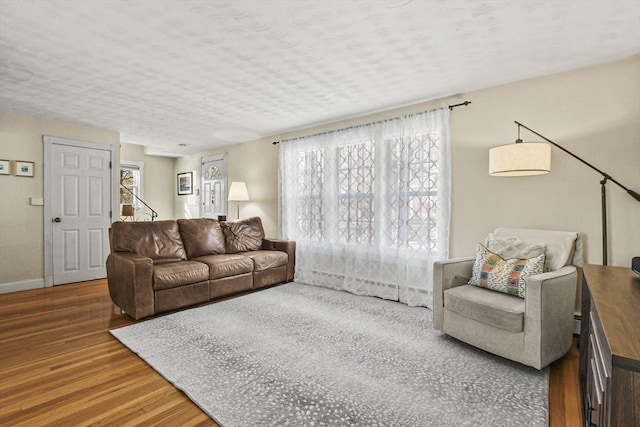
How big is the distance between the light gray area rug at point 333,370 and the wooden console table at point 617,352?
1.64ft

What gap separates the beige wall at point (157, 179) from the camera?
6.83 meters

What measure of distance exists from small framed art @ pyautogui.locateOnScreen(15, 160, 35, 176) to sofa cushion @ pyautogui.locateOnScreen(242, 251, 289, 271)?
A: 121 inches

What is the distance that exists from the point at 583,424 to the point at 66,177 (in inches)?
238

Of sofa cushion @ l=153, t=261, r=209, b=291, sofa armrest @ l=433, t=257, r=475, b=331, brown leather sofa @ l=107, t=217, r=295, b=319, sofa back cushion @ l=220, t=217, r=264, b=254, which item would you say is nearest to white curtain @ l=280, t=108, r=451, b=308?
sofa back cushion @ l=220, t=217, r=264, b=254

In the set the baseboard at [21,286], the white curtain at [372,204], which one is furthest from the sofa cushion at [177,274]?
the baseboard at [21,286]

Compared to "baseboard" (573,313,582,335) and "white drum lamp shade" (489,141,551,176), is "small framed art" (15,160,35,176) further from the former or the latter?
"baseboard" (573,313,582,335)

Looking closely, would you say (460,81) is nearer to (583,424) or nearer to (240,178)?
(583,424)

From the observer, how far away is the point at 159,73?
9.30ft

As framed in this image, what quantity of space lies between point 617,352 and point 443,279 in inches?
71.8

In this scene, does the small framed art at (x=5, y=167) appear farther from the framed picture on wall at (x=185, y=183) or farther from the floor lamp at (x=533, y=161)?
the floor lamp at (x=533, y=161)

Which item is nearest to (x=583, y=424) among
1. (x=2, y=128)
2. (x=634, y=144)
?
(x=634, y=144)

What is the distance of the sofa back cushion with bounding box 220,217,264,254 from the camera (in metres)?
4.53

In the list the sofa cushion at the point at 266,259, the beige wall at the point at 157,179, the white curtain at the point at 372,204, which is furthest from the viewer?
the beige wall at the point at 157,179

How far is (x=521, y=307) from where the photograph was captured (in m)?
2.13
